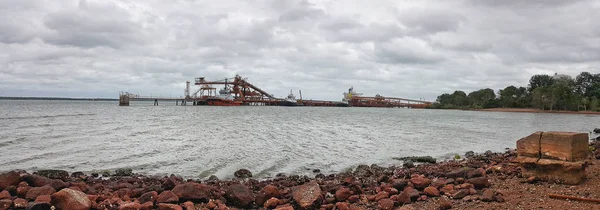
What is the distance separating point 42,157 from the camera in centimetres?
1634

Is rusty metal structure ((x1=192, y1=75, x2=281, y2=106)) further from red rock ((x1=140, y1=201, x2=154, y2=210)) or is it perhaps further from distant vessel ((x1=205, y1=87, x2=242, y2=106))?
red rock ((x1=140, y1=201, x2=154, y2=210))

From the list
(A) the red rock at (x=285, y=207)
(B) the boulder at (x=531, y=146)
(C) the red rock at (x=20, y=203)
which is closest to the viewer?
(C) the red rock at (x=20, y=203)

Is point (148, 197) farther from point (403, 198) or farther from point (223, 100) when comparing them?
point (223, 100)

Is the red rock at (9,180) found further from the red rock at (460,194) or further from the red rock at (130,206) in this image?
the red rock at (460,194)

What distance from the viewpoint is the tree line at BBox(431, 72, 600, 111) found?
104812 millimetres

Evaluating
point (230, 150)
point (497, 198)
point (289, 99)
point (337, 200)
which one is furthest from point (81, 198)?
point (289, 99)

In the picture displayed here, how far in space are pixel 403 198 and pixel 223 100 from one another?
398 ft

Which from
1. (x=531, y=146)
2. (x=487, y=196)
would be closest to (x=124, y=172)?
(x=487, y=196)

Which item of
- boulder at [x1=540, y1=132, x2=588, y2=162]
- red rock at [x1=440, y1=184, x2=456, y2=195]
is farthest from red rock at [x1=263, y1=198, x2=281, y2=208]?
boulder at [x1=540, y1=132, x2=588, y2=162]

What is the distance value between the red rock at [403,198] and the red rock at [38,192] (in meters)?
7.14

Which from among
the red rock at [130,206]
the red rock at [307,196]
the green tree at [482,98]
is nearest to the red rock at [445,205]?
the red rock at [307,196]

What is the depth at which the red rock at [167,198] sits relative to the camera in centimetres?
785

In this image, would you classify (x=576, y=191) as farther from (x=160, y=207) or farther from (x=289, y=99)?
(x=289, y=99)

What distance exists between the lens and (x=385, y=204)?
7.76 metres
